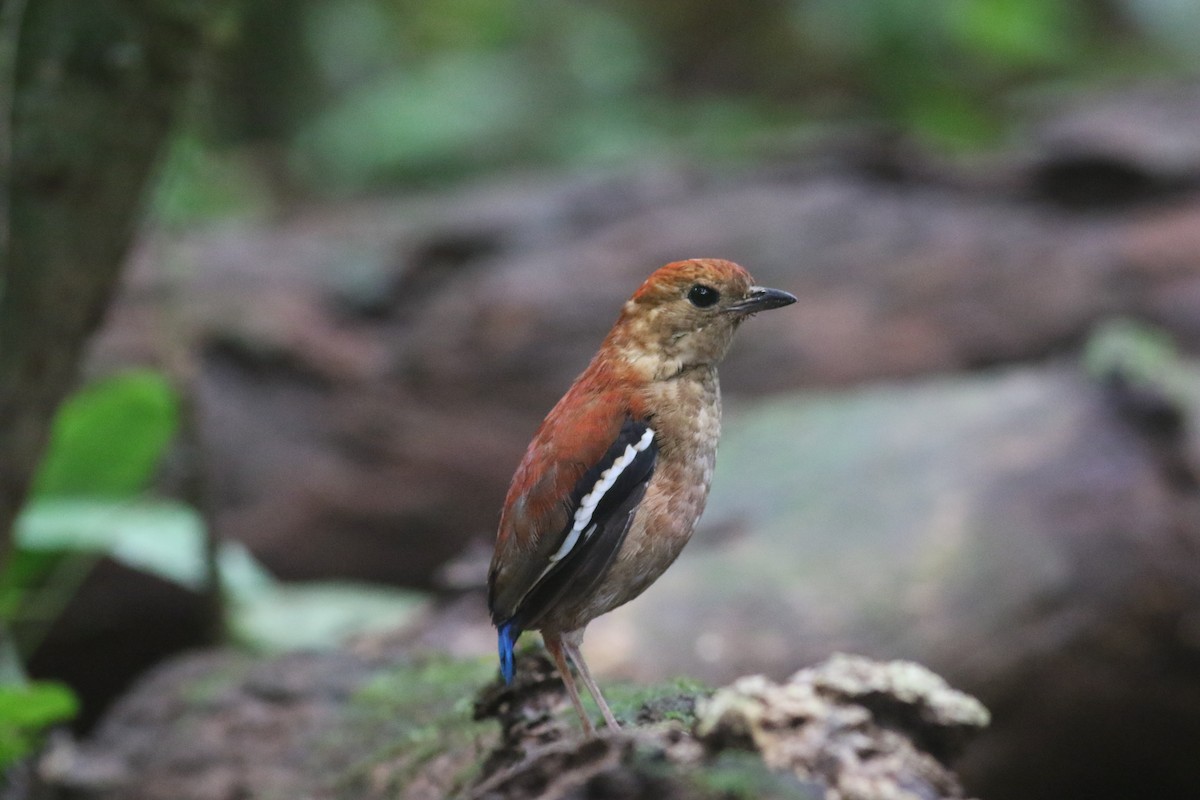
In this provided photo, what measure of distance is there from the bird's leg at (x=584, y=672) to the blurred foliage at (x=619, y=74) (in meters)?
7.99

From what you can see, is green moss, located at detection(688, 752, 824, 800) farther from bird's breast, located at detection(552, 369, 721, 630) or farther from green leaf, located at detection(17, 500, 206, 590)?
green leaf, located at detection(17, 500, 206, 590)

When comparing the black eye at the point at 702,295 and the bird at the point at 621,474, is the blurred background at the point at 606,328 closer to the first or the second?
the bird at the point at 621,474

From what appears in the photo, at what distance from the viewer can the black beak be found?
3123mm

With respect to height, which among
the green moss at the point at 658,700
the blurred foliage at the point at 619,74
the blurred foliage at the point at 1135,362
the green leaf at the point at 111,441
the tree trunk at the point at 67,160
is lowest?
the green moss at the point at 658,700

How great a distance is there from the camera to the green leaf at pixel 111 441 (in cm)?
576

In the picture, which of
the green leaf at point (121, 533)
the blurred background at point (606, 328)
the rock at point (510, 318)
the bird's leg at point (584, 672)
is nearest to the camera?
the bird's leg at point (584, 672)

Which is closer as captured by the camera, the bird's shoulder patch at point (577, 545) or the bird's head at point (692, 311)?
the bird's shoulder patch at point (577, 545)

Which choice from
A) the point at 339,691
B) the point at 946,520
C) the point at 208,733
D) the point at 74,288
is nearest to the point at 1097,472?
the point at 946,520

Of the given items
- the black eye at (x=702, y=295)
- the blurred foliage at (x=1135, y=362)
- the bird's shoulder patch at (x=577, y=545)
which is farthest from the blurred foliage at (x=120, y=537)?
the blurred foliage at (x=1135, y=362)

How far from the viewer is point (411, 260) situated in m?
8.20

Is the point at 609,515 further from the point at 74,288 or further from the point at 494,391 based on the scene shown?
the point at 494,391

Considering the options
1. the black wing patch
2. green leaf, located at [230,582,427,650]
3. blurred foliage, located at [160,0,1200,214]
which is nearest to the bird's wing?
the black wing patch

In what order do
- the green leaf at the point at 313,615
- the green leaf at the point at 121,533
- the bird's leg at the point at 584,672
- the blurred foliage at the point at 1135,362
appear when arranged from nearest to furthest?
the bird's leg at the point at 584,672
the green leaf at the point at 121,533
the blurred foliage at the point at 1135,362
the green leaf at the point at 313,615

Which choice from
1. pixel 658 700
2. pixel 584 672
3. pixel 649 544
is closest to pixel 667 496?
pixel 649 544
